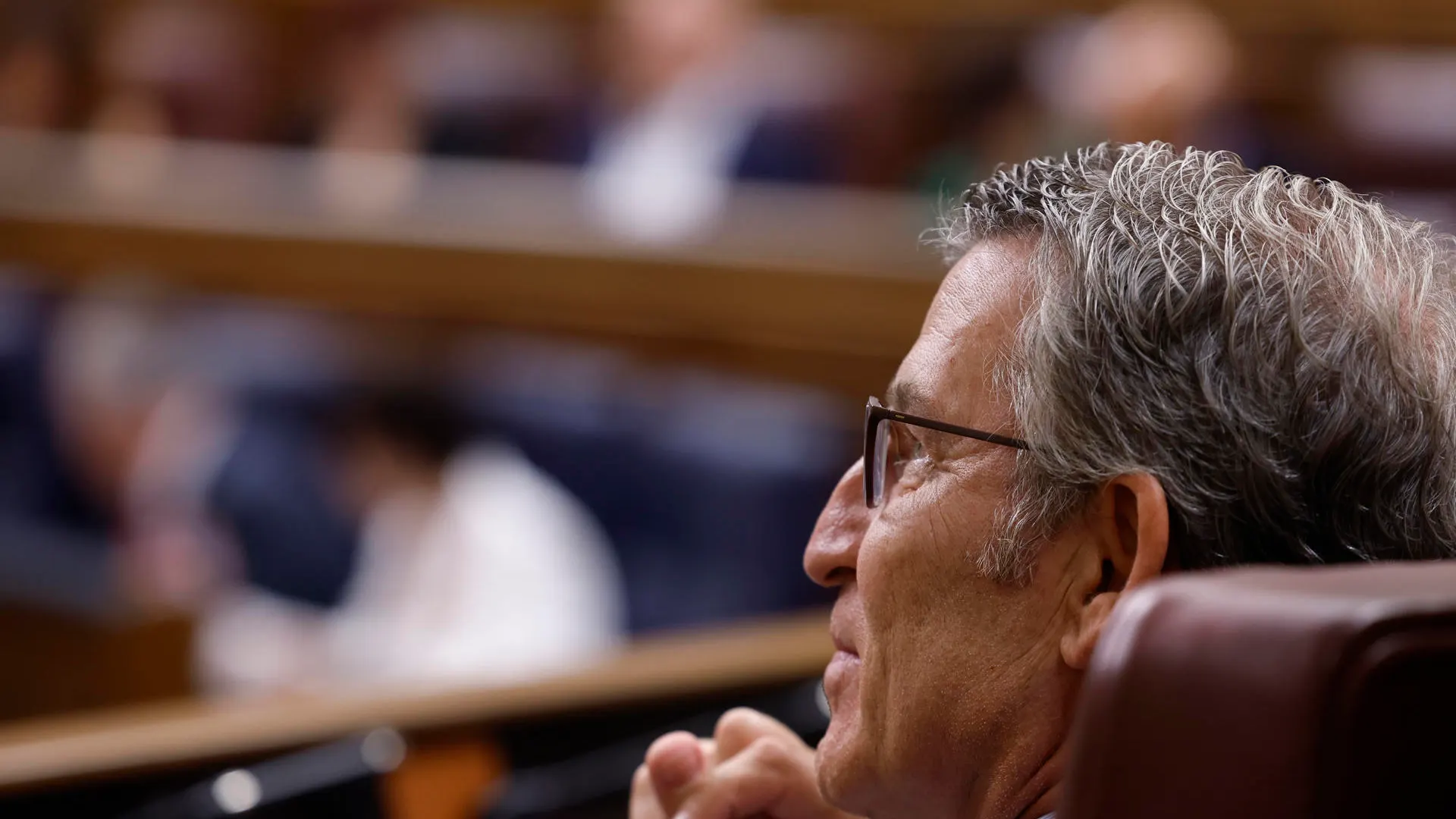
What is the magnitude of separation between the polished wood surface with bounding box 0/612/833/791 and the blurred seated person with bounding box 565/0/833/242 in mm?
1457

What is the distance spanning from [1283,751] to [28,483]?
3313mm

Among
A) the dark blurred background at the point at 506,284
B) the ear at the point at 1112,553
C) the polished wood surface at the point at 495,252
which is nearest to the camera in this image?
the ear at the point at 1112,553

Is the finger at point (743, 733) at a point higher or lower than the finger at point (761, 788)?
higher

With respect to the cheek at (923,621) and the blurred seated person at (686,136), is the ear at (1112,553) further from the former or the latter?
the blurred seated person at (686,136)

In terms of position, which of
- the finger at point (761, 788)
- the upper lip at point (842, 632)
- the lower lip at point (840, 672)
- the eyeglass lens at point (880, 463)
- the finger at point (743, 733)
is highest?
the eyeglass lens at point (880, 463)

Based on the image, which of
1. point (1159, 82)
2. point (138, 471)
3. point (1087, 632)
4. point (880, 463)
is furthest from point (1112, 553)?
point (138, 471)

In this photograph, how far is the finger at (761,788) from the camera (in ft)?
2.77

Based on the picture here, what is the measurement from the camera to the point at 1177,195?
70 cm

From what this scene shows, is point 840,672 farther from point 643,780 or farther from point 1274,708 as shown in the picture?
point 1274,708

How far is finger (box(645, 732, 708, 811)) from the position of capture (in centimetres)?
86

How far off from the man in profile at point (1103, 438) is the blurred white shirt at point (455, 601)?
178 cm

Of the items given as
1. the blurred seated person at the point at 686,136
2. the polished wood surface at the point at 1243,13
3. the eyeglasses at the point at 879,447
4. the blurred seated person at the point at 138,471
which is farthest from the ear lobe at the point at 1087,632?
the polished wood surface at the point at 1243,13

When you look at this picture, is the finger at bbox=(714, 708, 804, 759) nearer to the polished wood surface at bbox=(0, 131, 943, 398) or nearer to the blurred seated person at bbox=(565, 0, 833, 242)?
the polished wood surface at bbox=(0, 131, 943, 398)

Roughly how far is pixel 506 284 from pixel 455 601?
96cm
